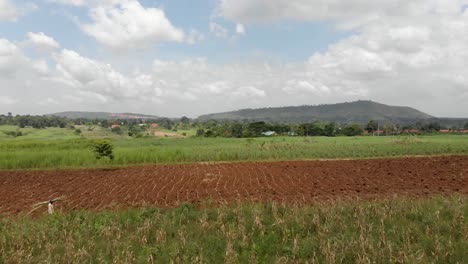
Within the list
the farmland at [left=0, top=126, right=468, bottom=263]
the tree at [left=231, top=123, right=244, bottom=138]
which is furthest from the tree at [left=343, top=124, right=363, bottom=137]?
the farmland at [left=0, top=126, right=468, bottom=263]

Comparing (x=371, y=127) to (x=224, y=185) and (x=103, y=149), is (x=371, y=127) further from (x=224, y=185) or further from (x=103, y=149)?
(x=224, y=185)

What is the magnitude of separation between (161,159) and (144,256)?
59.7 feet

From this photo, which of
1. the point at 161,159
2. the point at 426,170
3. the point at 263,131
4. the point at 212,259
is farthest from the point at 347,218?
the point at 263,131

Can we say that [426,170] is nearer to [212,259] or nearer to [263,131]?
[212,259]

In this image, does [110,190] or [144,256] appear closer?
[144,256]

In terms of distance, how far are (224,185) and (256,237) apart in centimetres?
732

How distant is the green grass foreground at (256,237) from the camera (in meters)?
4.86

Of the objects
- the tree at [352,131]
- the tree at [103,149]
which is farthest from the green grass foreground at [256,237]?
the tree at [352,131]

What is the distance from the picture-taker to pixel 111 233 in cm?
595

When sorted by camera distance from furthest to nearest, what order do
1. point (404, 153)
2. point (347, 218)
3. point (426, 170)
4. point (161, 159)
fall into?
point (404, 153)
point (161, 159)
point (426, 170)
point (347, 218)

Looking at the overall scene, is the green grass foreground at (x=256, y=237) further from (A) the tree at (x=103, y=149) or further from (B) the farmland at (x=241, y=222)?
(A) the tree at (x=103, y=149)

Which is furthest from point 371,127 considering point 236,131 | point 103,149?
point 103,149

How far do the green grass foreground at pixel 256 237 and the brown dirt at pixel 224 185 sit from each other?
1932 millimetres

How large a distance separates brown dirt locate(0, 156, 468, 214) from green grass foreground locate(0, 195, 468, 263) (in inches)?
76.1
